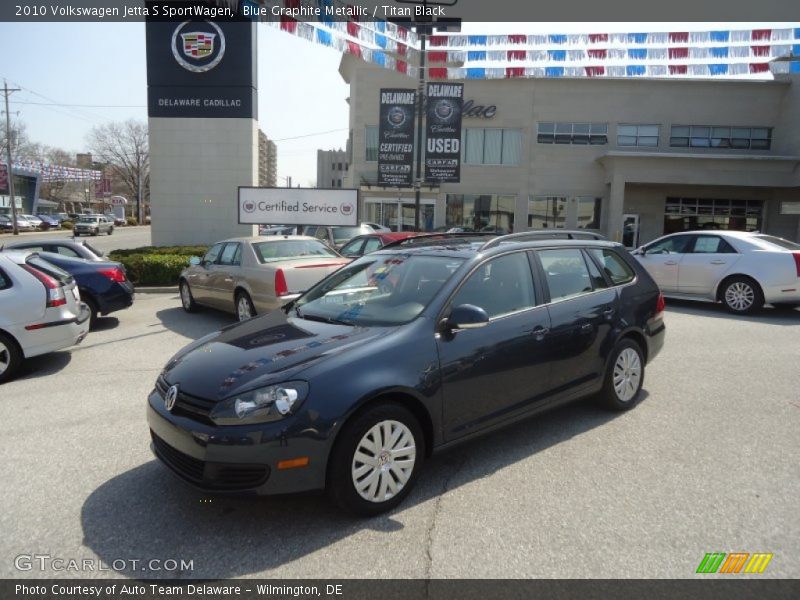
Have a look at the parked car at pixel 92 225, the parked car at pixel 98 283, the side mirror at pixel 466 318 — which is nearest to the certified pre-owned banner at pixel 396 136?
the parked car at pixel 98 283

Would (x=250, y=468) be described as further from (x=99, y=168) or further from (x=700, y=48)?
(x=99, y=168)

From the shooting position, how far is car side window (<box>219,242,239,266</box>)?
911 centimetres

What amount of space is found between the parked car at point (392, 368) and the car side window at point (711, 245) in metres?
6.47

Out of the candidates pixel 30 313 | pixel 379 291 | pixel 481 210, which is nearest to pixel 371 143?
pixel 481 210

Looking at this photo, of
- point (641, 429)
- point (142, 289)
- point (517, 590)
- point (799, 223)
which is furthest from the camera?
point (799, 223)

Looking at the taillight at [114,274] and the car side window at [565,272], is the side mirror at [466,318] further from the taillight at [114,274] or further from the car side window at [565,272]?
the taillight at [114,274]

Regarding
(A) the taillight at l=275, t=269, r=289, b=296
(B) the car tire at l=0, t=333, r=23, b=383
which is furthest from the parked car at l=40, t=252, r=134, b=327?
(A) the taillight at l=275, t=269, r=289, b=296

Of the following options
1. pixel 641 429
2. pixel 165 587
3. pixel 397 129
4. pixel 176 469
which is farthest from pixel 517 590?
pixel 397 129

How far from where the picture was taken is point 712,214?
3244 centimetres

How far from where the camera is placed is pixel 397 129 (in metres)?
22.2

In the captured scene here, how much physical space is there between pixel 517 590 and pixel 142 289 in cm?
1241

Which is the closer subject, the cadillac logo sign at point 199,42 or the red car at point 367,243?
the red car at point 367,243

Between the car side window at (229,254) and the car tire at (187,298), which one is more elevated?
the car side window at (229,254)

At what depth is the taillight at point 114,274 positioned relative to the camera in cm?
932
